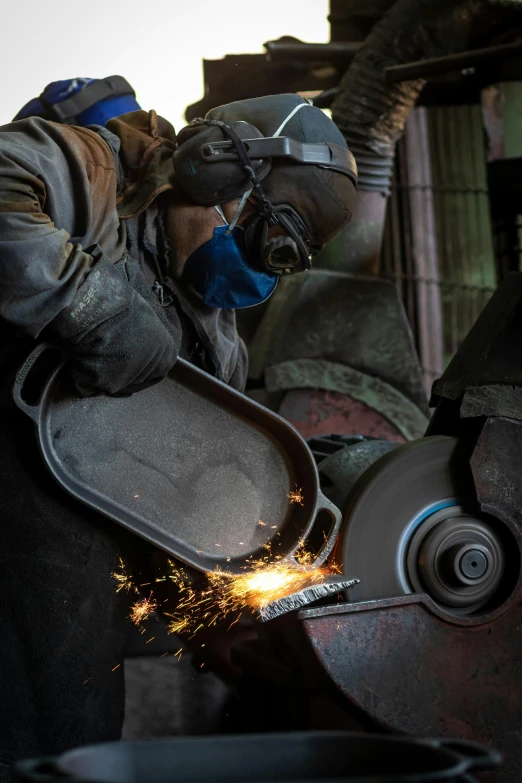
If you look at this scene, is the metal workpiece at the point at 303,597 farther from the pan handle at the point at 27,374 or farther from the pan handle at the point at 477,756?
the pan handle at the point at 477,756

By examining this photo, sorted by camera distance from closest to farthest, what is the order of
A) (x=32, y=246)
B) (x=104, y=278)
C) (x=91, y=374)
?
(x=32, y=246) < (x=104, y=278) < (x=91, y=374)

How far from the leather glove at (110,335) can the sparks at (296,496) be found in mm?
540

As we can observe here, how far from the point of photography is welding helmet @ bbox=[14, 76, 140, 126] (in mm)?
3199

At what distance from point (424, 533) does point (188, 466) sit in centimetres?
65

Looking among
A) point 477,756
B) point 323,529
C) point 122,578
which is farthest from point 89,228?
point 477,756

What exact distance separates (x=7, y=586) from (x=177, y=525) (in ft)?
1.46

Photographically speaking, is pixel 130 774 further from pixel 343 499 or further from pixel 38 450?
pixel 343 499

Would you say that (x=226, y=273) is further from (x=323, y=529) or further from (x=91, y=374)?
(x=323, y=529)

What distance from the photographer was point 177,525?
221 cm

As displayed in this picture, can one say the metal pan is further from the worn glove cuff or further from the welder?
the worn glove cuff

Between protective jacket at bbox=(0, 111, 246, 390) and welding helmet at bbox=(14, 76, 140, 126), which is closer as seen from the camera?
protective jacket at bbox=(0, 111, 246, 390)

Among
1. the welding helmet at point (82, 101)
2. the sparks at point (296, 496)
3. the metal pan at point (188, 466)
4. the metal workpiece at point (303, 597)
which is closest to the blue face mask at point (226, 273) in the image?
the metal pan at point (188, 466)

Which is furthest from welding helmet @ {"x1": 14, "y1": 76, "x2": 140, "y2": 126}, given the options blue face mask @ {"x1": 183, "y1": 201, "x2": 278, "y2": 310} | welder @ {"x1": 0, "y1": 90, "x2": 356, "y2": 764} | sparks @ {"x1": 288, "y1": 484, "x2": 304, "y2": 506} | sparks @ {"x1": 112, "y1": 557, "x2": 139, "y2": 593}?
sparks @ {"x1": 112, "y1": 557, "x2": 139, "y2": 593}

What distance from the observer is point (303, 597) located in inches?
76.2
